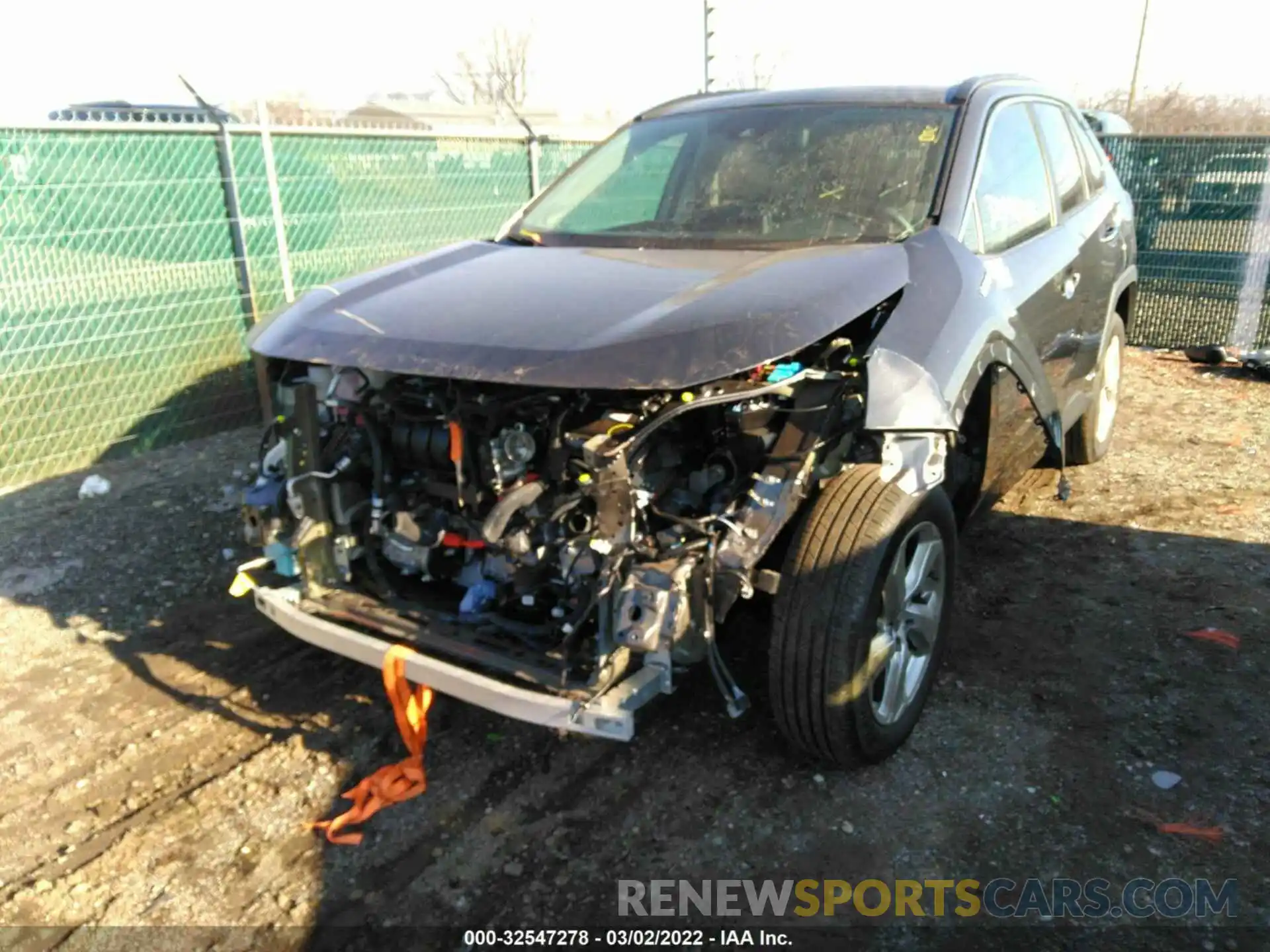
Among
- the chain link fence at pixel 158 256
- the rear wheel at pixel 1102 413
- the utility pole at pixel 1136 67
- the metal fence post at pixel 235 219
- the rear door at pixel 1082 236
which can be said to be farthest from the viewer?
the utility pole at pixel 1136 67

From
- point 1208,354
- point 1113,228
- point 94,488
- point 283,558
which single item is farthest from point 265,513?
point 1208,354

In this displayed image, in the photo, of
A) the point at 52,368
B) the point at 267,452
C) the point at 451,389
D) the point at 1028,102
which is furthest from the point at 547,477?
the point at 52,368

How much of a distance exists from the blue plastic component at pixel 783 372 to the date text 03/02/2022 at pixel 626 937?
4.92 feet

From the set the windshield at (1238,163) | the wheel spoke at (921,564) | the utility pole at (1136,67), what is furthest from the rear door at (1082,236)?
the utility pole at (1136,67)

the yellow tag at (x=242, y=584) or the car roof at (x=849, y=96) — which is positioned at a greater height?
the car roof at (x=849, y=96)

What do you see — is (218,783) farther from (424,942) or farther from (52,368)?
(52,368)

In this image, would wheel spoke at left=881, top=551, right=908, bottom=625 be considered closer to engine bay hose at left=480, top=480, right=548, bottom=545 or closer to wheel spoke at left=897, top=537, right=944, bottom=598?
wheel spoke at left=897, top=537, right=944, bottom=598

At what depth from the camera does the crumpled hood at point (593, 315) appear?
2.72 metres

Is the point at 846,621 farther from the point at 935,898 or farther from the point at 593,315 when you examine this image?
the point at 593,315

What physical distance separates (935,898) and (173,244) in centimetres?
608

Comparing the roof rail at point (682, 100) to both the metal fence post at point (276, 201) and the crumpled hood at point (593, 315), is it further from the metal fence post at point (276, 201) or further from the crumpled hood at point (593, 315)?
the metal fence post at point (276, 201)

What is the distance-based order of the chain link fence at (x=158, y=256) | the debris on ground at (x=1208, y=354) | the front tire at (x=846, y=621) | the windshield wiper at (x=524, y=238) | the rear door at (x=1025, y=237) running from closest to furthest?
the front tire at (x=846, y=621) → the rear door at (x=1025, y=237) → the windshield wiper at (x=524, y=238) → the chain link fence at (x=158, y=256) → the debris on ground at (x=1208, y=354)

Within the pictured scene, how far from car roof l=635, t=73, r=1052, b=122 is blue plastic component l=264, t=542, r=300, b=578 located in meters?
2.70

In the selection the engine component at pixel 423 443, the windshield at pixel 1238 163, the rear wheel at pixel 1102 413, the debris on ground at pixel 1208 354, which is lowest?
the debris on ground at pixel 1208 354
